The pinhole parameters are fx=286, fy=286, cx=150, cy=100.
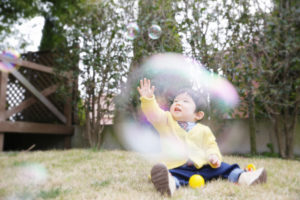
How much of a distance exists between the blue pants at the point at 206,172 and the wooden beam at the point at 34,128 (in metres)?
4.26

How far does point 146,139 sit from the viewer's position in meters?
5.46

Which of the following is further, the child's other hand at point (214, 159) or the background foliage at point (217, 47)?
the background foliage at point (217, 47)

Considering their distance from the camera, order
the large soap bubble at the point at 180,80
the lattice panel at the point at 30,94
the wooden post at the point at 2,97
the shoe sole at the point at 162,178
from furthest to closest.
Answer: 1. the lattice panel at the point at 30,94
2. the wooden post at the point at 2,97
3. the large soap bubble at the point at 180,80
4. the shoe sole at the point at 162,178

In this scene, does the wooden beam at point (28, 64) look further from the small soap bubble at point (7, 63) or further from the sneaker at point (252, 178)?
the sneaker at point (252, 178)

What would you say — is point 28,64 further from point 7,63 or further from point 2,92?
point 2,92

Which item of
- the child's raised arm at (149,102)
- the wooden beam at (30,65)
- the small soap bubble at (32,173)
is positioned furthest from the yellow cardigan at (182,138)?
the wooden beam at (30,65)

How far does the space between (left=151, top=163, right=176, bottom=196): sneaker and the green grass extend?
0.17ft

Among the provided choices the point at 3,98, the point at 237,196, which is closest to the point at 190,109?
the point at 237,196

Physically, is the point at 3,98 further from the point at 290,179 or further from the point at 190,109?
the point at 290,179

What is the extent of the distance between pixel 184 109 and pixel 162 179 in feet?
2.26

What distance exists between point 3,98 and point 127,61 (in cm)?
244

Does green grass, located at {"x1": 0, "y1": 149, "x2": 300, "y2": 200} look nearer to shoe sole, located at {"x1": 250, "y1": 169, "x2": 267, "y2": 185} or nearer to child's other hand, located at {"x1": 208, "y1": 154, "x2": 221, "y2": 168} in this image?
shoe sole, located at {"x1": 250, "y1": 169, "x2": 267, "y2": 185}

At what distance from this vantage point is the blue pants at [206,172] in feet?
7.20

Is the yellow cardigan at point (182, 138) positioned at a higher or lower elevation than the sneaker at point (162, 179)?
higher
